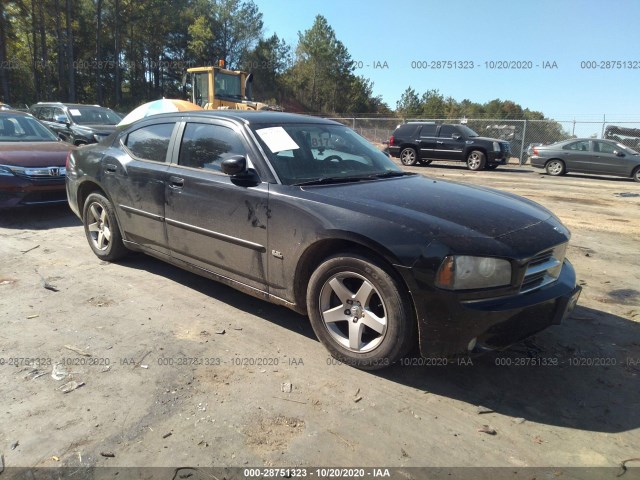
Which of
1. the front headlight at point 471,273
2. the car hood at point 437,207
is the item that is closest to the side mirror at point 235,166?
the car hood at point 437,207

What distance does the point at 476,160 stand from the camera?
57.8 ft

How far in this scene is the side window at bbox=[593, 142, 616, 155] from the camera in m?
15.9

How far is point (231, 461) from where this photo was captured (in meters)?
2.27

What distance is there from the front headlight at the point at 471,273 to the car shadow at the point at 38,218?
616cm

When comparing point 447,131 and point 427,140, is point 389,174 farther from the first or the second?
point 447,131

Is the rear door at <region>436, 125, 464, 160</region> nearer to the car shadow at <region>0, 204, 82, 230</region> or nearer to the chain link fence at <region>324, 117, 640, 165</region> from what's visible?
the chain link fence at <region>324, 117, 640, 165</region>

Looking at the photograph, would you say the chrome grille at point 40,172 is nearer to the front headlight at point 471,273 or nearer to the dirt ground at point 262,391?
the dirt ground at point 262,391

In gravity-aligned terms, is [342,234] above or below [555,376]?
above

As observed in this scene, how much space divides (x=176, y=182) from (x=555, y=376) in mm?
3262

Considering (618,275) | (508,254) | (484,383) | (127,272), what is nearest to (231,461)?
(484,383)

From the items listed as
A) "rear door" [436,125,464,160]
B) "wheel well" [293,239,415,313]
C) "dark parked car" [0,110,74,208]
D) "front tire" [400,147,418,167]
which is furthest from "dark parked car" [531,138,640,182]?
"wheel well" [293,239,415,313]

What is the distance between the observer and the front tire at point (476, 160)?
17.5 metres

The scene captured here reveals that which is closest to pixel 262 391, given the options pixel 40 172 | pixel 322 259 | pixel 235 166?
pixel 322 259

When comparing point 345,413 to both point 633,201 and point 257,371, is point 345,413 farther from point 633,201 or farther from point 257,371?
point 633,201
